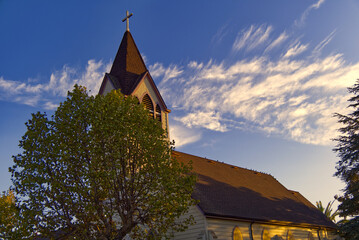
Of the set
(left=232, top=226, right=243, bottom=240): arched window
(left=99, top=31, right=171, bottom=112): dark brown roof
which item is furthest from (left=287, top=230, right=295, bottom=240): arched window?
(left=99, top=31, right=171, bottom=112): dark brown roof

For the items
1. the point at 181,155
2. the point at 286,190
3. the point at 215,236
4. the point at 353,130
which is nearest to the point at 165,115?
the point at 181,155

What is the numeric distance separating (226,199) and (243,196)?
3.22 metres

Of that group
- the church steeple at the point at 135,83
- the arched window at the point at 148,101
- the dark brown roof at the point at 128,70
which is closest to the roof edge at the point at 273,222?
the church steeple at the point at 135,83

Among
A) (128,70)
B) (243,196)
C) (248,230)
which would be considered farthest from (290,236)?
(128,70)

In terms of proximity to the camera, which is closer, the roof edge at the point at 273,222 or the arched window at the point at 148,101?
the roof edge at the point at 273,222

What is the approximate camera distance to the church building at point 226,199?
19656 mm

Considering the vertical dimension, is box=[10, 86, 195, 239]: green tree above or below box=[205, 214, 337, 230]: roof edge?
above

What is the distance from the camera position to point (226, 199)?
2272cm

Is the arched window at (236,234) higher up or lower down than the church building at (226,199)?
lower down

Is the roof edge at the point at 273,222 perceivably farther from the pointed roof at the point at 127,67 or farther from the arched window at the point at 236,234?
the pointed roof at the point at 127,67

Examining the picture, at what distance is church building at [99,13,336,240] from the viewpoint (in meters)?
19.7

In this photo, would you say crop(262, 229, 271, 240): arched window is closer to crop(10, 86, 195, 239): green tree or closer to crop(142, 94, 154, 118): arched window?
crop(10, 86, 195, 239): green tree

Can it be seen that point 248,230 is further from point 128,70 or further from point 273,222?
point 128,70

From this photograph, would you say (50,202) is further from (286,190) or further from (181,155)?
(286,190)
